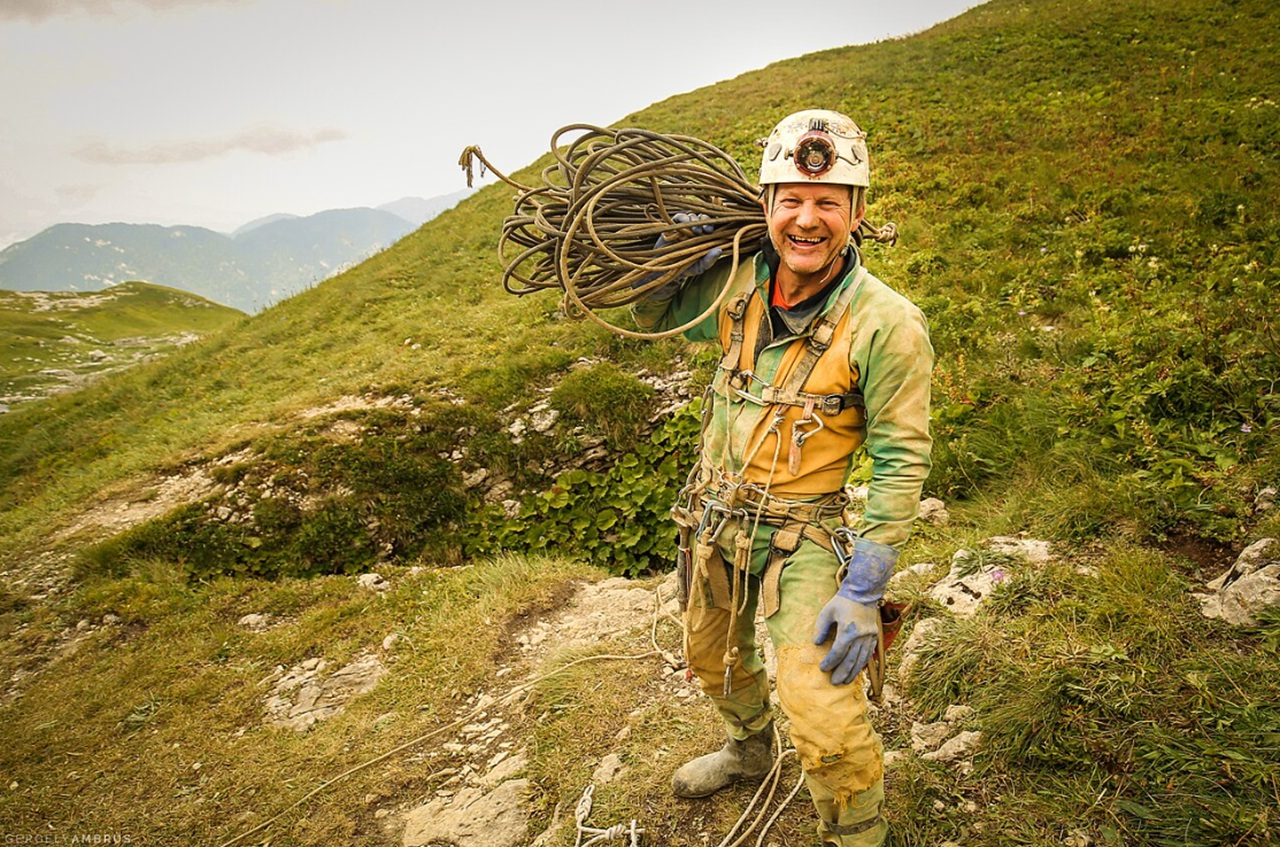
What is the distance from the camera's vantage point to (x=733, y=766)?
3039 mm

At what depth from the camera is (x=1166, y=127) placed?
942 centimetres

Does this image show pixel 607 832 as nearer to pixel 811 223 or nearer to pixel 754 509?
pixel 754 509

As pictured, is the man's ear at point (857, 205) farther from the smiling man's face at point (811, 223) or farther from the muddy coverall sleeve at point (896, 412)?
the muddy coverall sleeve at point (896, 412)

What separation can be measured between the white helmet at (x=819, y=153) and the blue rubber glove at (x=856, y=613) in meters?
1.27

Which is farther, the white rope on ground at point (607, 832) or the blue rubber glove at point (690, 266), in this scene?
the white rope on ground at point (607, 832)

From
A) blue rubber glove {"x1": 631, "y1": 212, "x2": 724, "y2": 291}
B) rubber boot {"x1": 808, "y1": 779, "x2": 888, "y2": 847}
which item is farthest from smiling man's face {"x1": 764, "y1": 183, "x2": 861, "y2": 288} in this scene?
rubber boot {"x1": 808, "y1": 779, "x2": 888, "y2": 847}

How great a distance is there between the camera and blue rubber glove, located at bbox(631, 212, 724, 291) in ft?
8.90

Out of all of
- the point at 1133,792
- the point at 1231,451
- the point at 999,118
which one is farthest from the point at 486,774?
the point at 999,118

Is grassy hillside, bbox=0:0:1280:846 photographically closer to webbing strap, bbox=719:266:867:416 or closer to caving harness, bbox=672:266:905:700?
caving harness, bbox=672:266:905:700

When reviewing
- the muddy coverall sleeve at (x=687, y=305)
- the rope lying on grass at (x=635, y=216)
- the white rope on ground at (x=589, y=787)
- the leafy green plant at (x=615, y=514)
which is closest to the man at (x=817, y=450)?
the muddy coverall sleeve at (x=687, y=305)

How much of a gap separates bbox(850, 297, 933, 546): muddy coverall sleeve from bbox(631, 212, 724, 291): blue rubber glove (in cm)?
84

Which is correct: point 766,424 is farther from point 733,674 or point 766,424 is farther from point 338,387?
point 338,387

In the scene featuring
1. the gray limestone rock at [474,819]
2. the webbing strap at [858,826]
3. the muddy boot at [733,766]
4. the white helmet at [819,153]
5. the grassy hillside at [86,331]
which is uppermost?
the grassy hillside at [86,331]

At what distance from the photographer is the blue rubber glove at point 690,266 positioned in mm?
2713
